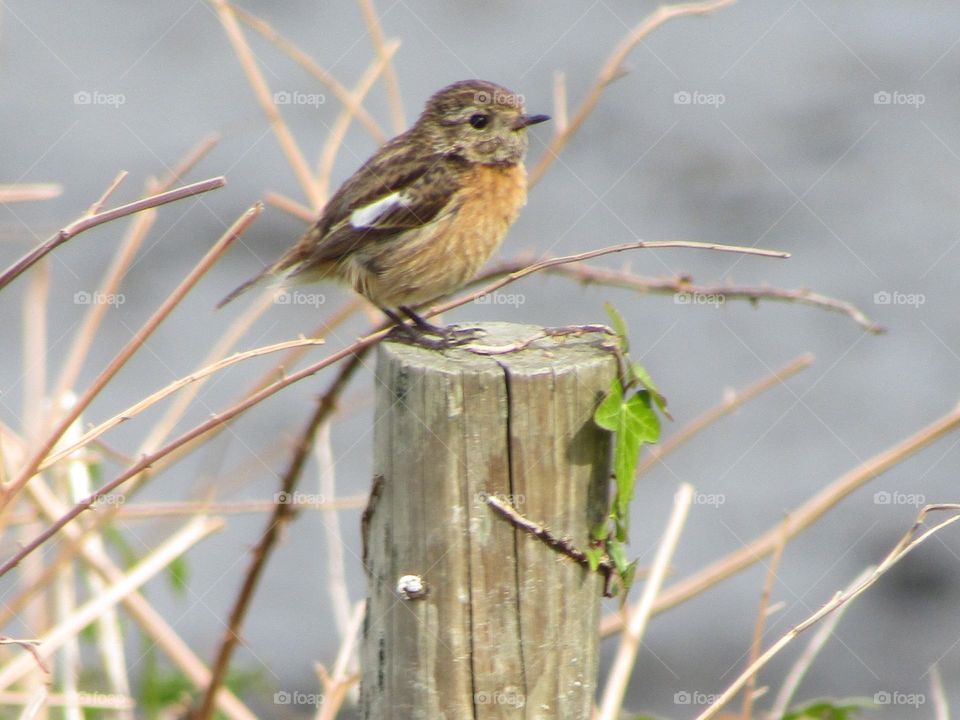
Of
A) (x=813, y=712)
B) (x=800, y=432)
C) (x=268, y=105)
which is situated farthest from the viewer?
(x=800, y=432)

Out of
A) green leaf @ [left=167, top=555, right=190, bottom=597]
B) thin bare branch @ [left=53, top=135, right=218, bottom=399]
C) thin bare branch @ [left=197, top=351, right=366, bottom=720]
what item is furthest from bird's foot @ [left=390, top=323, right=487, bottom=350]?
green leaf @ [left=167, top=555, right=190, bottom=597]

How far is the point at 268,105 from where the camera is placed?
190 inches

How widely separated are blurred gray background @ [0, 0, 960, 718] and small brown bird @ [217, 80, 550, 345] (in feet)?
3.62

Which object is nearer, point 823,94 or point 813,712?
point 813,712

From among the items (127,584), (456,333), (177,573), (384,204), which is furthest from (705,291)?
(177,573)

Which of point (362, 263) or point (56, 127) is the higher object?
point (56, 127)

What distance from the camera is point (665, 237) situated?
377 inches

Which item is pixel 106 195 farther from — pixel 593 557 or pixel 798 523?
pixel 798 523

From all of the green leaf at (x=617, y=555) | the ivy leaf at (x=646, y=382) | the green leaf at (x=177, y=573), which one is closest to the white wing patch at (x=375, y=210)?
the green leaf at (x=177, y=573)

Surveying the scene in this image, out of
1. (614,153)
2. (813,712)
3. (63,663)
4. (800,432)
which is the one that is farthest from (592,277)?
(614,153)

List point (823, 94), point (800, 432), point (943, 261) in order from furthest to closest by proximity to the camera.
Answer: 1. point (823, 94)
2. point (943, 261)
3. point (800, 432)

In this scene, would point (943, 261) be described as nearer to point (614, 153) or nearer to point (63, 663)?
point (614, 153)

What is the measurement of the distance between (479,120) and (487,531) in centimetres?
232

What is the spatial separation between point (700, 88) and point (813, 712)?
7.48 metres
